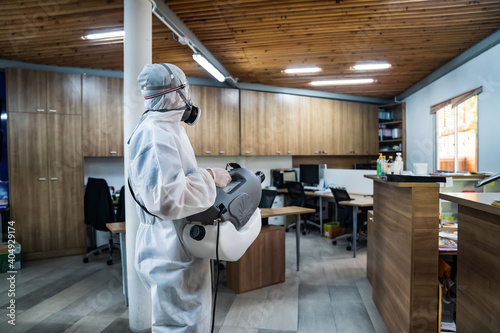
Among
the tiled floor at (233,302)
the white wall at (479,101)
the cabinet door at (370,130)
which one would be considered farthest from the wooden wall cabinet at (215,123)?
the white wall at (479,101)

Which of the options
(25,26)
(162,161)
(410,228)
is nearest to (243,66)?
(25,26)

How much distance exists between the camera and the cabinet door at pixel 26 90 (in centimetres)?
439

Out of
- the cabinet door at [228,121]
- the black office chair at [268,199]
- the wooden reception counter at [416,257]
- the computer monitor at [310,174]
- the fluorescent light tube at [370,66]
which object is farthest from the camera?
the computer monitor at [310,174]

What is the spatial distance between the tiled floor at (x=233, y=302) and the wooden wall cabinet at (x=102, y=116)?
1.75 m

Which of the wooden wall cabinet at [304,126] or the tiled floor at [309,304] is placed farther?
the wooden wall cabinet at [304,126]

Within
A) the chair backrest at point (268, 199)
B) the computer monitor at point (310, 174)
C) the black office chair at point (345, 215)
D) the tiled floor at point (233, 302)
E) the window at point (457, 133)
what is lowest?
the tiled floor at point (233, 302)

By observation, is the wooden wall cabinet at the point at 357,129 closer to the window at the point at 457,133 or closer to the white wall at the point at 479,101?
the white wall at the point at 479,101

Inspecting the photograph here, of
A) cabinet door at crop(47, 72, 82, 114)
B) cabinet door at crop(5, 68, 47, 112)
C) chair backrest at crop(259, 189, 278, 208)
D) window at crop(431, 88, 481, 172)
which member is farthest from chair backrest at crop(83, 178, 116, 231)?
window at crop(431, 88, 481, 172)

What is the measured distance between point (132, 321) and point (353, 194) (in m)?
4.41

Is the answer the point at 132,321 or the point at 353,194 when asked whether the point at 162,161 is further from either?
the point at 353,194

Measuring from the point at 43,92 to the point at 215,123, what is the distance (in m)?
2.70

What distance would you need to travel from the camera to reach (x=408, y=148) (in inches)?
284

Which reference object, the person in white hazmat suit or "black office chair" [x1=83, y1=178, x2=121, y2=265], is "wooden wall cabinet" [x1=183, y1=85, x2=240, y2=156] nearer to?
"black office chair" [x1=83, y1=178, x2=121, y2=265]

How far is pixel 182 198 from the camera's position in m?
1.20
